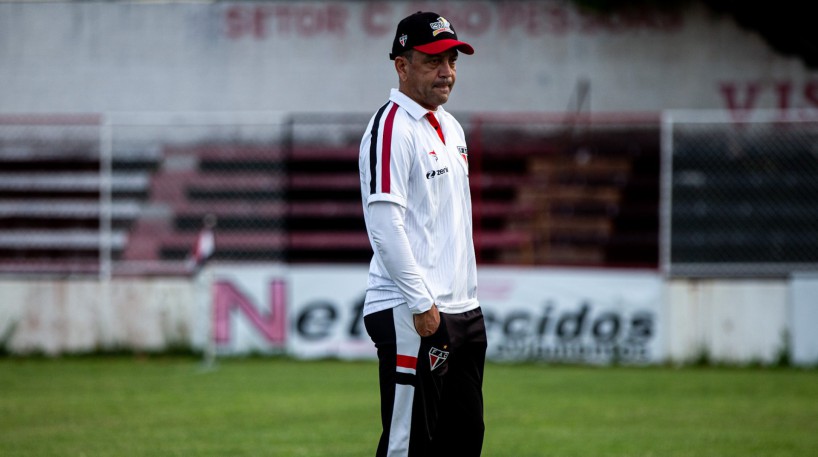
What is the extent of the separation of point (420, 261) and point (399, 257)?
19cm

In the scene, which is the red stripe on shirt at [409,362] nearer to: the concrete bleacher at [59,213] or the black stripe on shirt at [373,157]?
the black stripe on shirt at [373,157]

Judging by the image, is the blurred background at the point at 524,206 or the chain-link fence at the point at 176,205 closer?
the blurred background at the point at 524,206

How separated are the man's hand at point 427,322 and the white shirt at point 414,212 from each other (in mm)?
40

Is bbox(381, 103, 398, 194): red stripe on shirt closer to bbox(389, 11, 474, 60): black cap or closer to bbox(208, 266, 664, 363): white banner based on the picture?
bbox(389, 11, 474, 60): black cap

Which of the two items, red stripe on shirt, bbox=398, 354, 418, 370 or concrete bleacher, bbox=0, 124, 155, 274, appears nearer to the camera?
red stripe on shirt, bbox=398, 354, 418, 370

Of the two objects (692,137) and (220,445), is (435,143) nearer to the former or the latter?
(220,445)

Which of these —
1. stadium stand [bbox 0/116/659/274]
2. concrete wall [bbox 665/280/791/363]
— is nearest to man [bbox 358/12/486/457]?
concrete wall [bbox 665/280/791/363]

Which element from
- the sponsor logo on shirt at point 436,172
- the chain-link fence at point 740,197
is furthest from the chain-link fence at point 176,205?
the sponsor logo on shirt at point 436,172

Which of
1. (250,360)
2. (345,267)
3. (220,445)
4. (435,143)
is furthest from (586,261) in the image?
(435,143)

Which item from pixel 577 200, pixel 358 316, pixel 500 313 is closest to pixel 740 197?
pixel 577 200

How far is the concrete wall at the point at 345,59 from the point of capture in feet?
64.8

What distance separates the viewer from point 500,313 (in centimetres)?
1488

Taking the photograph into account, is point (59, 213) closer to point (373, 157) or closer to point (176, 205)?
point (176, 205)

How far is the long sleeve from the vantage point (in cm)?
534
